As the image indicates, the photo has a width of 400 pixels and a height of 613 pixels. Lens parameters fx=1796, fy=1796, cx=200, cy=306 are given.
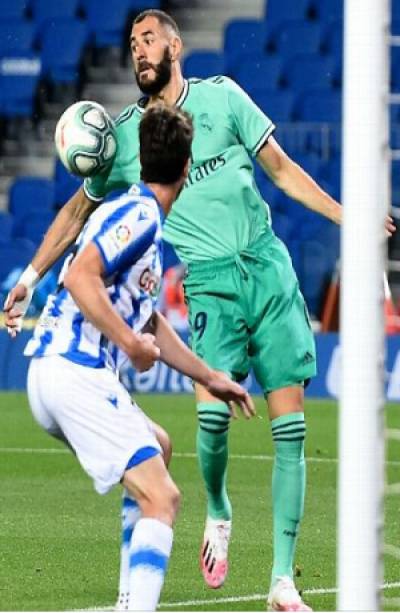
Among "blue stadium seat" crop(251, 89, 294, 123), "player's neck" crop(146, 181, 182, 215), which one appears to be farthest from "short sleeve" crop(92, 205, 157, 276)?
"blue stadium seat" crop(251, 89, 294, 123)

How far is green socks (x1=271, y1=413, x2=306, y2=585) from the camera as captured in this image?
20.7ft

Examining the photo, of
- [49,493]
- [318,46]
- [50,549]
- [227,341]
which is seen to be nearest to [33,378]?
[227,341]

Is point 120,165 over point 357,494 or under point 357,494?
over

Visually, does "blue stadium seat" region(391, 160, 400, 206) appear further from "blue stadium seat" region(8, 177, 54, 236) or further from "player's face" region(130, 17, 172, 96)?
"player's face" region(130, 17, 172, 96)

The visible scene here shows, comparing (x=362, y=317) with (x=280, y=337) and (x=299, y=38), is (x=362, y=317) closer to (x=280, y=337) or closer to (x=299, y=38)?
(x=280, y=337)

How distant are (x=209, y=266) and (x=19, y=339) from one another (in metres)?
8.92

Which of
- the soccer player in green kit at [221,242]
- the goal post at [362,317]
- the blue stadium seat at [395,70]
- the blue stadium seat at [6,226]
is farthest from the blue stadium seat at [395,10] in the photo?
the goal post at [362,317]

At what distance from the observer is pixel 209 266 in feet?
21.9

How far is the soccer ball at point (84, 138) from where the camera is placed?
637cm

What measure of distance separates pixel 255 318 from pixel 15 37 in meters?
15.0

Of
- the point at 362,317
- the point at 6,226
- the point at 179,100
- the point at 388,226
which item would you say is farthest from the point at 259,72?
the point at 362,317

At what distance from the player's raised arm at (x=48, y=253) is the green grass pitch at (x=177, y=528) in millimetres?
922

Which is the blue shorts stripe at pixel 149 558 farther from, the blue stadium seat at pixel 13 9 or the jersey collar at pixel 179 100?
the blue stadium seat at pixel 13 9

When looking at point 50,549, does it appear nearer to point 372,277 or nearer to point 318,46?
point 372,277
